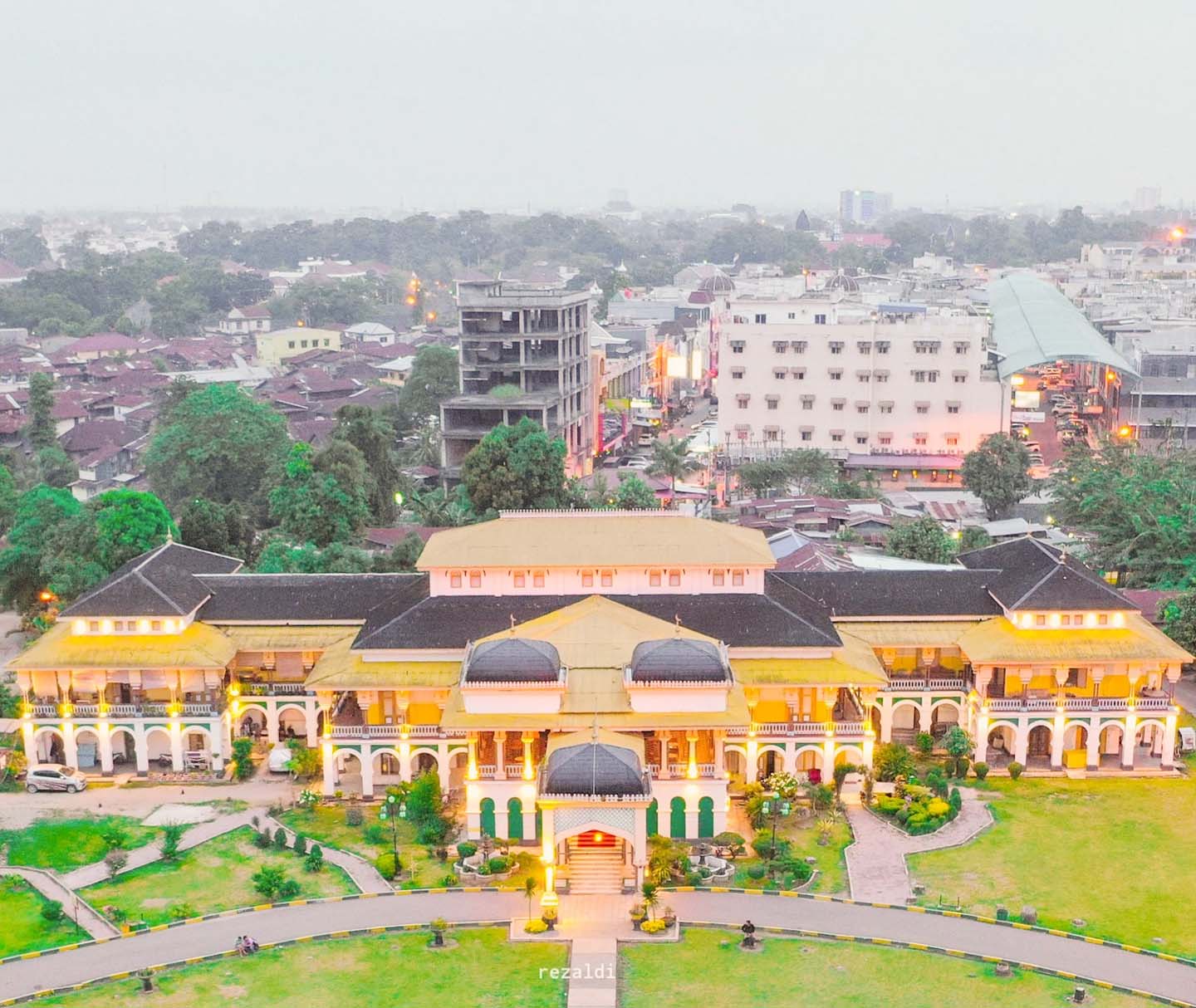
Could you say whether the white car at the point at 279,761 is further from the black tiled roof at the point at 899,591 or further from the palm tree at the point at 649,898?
the black tiled roof at the point at 899,591

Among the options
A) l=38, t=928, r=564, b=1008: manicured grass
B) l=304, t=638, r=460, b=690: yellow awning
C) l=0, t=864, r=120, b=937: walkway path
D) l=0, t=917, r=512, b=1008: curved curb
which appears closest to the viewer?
l=38, t=928, r=564, b=1008: manicured grass

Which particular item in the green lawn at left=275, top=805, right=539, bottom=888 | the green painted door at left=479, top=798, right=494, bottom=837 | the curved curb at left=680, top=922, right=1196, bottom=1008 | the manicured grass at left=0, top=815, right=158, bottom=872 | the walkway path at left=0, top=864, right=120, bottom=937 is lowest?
the green lawn at left=275, top=805, right=539, bottom=888

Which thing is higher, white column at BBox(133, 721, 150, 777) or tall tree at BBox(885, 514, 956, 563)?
tall tree at BBox(885, 514, 956, 563)

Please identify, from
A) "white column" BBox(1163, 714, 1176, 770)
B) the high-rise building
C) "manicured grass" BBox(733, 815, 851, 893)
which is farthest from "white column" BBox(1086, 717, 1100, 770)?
the high-rise building

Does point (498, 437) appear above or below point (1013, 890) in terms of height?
above

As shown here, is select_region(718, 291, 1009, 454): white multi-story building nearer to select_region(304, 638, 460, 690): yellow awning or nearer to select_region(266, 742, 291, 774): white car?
select_region(304, 638, 460, 690): yellow awning

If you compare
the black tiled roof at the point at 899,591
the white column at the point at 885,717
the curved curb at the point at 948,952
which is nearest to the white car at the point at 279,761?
the curved curb at the point at 948,952

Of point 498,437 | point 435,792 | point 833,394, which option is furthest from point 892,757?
point 833,394

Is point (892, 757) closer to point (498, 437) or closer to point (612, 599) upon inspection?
point (612, 599)
